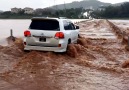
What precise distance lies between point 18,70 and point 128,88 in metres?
3.79

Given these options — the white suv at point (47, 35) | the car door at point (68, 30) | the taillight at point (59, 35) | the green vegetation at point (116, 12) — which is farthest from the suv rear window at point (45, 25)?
the green vegetation at point (116, 12)

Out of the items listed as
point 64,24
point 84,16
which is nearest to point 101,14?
point 84,16

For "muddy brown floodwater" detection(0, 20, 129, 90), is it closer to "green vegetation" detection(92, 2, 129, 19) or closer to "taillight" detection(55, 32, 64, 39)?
"taillight" detection(55, 32, 64, 39)

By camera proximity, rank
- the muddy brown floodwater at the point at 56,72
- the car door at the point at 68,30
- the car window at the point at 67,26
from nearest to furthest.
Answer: the muddy brown floodwater at the point at 56,72 < the car door at the point at 68,30 < the car window at the point at 67,26

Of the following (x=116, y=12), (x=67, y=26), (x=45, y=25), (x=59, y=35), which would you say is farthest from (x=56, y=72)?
(x=116, y=12)

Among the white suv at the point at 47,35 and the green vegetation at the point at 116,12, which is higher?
the white suv at the point at 47,35

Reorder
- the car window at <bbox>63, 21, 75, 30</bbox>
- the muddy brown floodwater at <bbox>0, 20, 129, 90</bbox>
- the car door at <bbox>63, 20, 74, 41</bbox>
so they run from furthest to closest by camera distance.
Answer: the car window at <bbox>63, 21, 75, 30</bbox> → the car door at <bbox>63, 20, 74, 41</bbox> → the muddy brown floodwater at <bbox>0, 20, 129, 90</bbox>

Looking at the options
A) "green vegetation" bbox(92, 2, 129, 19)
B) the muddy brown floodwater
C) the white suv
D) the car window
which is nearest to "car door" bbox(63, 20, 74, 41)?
the car window

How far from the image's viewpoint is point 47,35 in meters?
12.1

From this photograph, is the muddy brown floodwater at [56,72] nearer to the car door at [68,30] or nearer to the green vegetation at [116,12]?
the car door at [68,30]

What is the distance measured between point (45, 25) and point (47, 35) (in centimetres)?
57

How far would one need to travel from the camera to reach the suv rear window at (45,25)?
40.8ft

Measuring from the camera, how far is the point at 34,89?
314 inches

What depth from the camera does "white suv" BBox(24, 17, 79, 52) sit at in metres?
12.1
